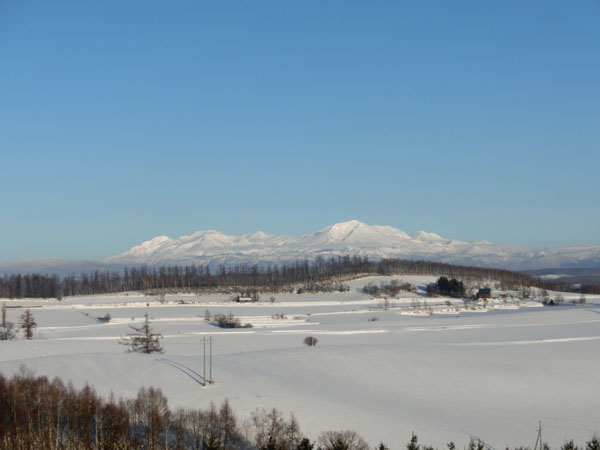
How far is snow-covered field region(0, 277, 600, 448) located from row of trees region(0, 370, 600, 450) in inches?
68.1

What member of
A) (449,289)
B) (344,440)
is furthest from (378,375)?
(449,289)

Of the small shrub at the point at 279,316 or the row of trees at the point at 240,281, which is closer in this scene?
the small shrub at the point at 279,316

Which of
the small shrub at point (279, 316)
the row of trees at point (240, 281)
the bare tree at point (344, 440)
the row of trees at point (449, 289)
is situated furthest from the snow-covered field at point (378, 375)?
the row of trees at point (240, 281)

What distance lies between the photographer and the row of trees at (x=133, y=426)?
21.2 meters

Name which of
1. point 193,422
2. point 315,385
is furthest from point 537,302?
point 193,422

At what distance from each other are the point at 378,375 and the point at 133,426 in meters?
16.1

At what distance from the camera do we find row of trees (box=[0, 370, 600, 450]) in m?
21.2

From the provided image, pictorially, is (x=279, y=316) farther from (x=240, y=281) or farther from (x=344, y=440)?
(x=240, y=281)

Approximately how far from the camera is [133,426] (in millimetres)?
23453

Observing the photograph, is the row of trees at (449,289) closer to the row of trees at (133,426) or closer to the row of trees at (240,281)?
the row of trees at (240,281)

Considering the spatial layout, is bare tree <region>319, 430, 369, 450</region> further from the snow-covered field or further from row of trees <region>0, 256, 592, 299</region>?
row of trees <region>0, 256, 592, 299</region>

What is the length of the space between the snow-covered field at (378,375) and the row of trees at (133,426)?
173 cm

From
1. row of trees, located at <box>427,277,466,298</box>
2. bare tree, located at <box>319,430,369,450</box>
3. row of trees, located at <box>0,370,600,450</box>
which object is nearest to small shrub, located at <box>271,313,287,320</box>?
row of trees, located at <box>427,277,466,298</box>

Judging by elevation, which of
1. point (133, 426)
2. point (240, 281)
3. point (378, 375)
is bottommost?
point (378, 375)
